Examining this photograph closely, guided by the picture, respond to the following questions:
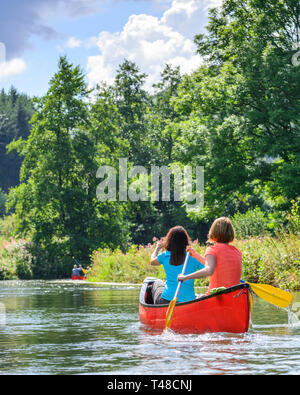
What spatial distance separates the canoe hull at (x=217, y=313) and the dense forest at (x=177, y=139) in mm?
19456

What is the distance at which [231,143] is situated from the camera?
A: 32.1 m

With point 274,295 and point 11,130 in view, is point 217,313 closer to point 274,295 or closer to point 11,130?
point 274,295

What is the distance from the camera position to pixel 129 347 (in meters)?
9.33

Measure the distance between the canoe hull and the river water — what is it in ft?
0.42

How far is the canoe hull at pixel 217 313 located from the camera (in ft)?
30.9

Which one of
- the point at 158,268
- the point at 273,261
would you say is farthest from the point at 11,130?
the point at 273,261

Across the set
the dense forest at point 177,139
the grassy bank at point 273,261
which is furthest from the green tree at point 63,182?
the grassy bank at point 273,261

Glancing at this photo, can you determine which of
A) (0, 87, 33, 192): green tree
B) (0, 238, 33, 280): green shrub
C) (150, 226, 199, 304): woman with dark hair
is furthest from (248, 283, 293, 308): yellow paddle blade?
(0, 87, 33, 192): green tree

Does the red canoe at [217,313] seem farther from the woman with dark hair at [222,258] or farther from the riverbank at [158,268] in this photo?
the riverbank at [158,268]

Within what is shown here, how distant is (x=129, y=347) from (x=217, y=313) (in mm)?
1359

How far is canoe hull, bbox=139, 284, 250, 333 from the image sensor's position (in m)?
9.43

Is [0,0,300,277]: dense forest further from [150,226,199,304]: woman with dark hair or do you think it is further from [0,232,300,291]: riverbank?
[150,226,199,304]: woman with dark hair
